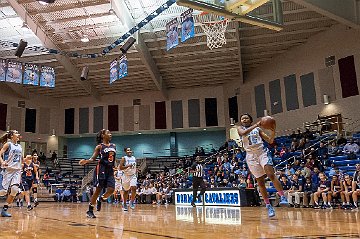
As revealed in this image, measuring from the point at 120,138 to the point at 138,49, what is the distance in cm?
1181

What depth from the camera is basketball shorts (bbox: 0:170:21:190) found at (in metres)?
6.93

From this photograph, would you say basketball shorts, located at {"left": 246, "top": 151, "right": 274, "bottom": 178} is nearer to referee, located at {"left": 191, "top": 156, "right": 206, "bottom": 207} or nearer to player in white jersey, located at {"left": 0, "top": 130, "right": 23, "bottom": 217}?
player in white jersey, located at {"left": 0, "top": 130, "right": 23, "bottom": 217}

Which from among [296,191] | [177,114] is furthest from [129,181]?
[177,114]

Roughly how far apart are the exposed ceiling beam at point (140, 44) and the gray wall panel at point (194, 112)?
2.98m

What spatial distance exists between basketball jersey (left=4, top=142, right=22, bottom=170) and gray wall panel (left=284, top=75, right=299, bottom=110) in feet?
56.0

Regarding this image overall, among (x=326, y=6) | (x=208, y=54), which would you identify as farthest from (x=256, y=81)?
(x=326, y=6)

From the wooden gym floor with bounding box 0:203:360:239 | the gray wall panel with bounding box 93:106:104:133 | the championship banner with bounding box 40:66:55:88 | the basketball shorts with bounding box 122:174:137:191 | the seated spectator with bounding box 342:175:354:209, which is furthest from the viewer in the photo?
the gray wall panel with bounding box 93:106:104:133

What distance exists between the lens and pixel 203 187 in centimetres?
1157

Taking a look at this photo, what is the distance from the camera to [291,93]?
21.6 m

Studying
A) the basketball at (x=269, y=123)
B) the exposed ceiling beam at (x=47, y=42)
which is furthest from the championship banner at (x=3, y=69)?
the basketball at (x=269, y=123)

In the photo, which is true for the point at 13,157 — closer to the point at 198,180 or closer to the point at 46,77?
the point at 198,180

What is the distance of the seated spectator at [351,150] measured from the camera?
13.1 metres

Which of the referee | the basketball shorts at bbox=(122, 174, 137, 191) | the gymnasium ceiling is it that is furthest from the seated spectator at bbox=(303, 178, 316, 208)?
the gymnasium ceiling

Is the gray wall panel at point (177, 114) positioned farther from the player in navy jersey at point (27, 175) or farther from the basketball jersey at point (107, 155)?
the basketball jersey at point (107, 155)
